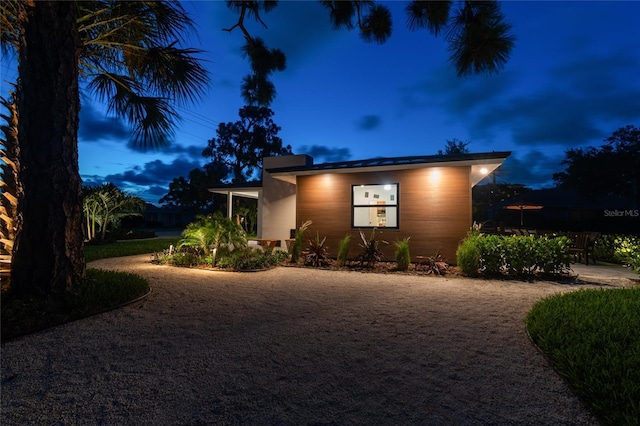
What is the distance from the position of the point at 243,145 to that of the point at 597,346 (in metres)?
29.6

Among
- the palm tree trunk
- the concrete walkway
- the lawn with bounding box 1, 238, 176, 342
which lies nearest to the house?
the concrete walkway

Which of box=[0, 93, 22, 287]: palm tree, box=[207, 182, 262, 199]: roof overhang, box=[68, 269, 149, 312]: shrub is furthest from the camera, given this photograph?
box=[207, 182, 262, 199]: roof overhang

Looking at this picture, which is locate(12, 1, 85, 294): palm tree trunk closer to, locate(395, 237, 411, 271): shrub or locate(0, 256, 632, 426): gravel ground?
locate(0, 256, 632, 426): gravel ground

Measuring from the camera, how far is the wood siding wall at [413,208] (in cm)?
802

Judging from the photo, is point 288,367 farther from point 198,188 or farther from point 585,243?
point 198,188

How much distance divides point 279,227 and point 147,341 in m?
11.2

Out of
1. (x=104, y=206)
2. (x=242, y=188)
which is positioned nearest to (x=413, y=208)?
(x=242, y=188)

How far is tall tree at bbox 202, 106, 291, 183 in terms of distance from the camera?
29062mm

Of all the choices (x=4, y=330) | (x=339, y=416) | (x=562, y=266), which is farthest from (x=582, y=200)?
(x=4, y=330)

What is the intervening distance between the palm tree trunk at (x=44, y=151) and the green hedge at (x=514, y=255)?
24.3ft

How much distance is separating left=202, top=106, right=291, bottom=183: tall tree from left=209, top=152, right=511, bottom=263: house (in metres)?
20.3

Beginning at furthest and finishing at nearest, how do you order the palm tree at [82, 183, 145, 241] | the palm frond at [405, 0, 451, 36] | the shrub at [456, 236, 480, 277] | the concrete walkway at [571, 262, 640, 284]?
the palm tree at [82, 183, 145, 241] → the concrete walkway at [571, 262, 640, 284] → the shrub at [456, 236, 480, 277] → the palm frond at [405, 0, 451, 36]

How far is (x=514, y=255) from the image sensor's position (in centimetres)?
652

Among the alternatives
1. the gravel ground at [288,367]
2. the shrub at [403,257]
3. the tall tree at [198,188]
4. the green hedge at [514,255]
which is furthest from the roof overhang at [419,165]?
the tall tree at [198,188]
